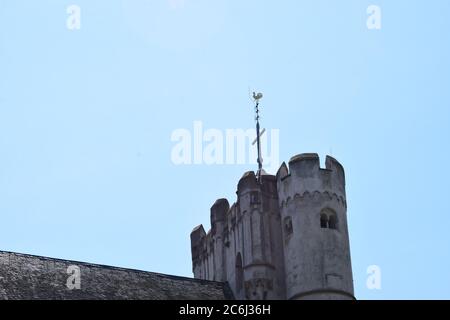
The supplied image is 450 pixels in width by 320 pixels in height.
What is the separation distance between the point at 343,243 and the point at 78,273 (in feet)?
41.0

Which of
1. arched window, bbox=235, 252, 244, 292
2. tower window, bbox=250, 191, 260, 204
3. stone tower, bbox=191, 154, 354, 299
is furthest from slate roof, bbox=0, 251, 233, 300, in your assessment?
tower window, bbox=250, 191, 260, 204

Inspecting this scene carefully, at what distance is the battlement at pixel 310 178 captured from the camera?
48.2 metres

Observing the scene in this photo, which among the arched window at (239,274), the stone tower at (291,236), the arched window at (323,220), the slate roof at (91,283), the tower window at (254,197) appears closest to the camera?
the slate roof at (91,283)

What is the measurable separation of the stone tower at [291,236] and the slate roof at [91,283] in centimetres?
211

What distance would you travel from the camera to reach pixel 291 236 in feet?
156

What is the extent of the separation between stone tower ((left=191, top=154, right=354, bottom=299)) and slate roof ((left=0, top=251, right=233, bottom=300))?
6.92 ft

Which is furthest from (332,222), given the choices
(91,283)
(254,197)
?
(91,283)

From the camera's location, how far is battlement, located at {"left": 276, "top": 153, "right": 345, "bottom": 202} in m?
48.2

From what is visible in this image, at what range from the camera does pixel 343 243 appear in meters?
47.5

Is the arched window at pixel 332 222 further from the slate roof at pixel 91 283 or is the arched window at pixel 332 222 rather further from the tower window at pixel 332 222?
the slate roof at pixel 91 283

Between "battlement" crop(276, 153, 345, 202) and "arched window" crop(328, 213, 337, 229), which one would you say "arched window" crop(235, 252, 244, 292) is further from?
"arched window" crop(328, 213, 337, 229)

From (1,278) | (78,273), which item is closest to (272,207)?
(78,273)

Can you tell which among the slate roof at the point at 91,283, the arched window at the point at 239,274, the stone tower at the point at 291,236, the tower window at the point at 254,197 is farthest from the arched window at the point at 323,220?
the slate roof at the point at 91,283
